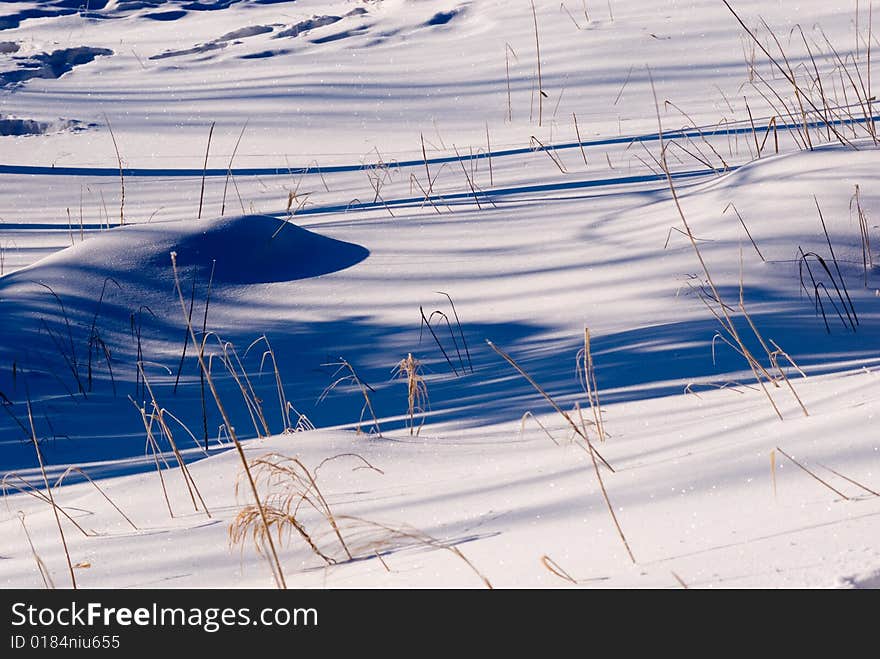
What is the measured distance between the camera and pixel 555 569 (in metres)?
1.29

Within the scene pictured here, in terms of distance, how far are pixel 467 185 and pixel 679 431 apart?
3.46 m

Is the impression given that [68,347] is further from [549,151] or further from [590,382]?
[549,151]

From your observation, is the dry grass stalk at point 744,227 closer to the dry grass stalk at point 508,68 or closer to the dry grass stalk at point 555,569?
the dry grass stalk at point 555,569

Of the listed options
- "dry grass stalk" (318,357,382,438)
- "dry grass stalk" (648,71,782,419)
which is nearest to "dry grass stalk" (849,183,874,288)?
"dry grass stalk" (648,71,782,419)

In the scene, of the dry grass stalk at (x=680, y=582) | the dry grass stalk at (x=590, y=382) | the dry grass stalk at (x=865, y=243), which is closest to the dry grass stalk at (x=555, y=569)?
the dry grass stalk at (x=680, y=582)

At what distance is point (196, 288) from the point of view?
384 cm

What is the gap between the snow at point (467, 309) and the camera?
1499 millimetres

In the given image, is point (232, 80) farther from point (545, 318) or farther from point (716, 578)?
point (716, 578)

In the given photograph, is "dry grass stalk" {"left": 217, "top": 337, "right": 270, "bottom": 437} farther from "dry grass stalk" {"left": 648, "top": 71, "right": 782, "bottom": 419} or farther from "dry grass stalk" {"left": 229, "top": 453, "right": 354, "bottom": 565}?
"dry grass stalk" {"left": 648, "top": 71, "right": 782, "bottom": 419}

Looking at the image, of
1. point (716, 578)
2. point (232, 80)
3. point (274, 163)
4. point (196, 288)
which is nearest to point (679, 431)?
point (716, 578)

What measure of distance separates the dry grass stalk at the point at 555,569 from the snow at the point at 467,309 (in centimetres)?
1

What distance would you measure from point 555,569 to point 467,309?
89.8 inches

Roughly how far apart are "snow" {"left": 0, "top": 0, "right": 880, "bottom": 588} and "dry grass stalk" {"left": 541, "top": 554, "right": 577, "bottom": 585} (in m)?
0.01
